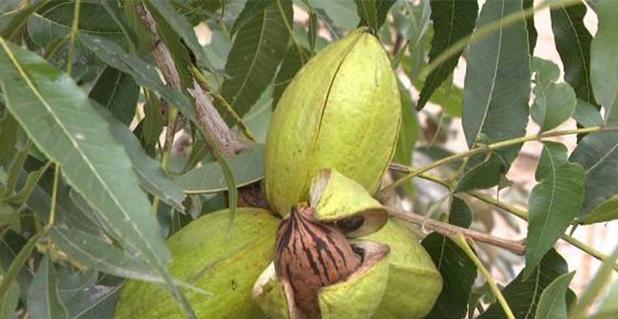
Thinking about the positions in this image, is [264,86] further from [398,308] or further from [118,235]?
[118,235]

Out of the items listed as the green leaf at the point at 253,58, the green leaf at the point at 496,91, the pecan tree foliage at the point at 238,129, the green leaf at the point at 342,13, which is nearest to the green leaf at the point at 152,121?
the pecan tree foliage at the point at 238,129

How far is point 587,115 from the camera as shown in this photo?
758 millimetres

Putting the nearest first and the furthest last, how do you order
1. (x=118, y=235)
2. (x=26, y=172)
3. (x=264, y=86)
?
(x=118, y=235), (x=26, y=172), (x=264, y=86)

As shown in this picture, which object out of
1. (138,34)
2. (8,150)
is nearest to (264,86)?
(138,34)

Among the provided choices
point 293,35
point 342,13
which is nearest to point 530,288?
point 293,35

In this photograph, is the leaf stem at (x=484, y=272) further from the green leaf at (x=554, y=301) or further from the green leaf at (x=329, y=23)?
the green leaf at (x=329, y=23)

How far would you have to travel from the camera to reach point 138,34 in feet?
2.33

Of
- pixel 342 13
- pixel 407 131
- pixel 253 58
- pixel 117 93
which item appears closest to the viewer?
pixel 117 93

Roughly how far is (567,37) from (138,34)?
0.31 m

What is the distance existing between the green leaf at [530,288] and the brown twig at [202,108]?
201 millimetres

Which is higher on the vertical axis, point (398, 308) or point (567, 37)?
point (567, 37)

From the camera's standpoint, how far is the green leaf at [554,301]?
0.65m

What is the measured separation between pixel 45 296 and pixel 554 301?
11.2 inches

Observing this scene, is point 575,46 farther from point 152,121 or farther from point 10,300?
point 10,300
